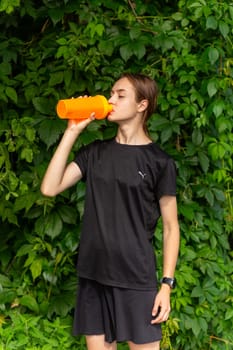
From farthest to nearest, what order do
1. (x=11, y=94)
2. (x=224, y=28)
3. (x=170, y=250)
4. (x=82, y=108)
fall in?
1. (x=11, y=94)
2. (x=224, y=28)
3. (x=170, y=250)
4. (x=82, y=108)

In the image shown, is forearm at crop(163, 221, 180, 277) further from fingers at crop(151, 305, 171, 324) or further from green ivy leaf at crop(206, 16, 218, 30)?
green ivy leaf at crop(206, 16, 218, 30)

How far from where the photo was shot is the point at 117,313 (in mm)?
2418

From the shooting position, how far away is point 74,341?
325 cm

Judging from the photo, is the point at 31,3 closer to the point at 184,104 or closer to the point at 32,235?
the point at 184,104

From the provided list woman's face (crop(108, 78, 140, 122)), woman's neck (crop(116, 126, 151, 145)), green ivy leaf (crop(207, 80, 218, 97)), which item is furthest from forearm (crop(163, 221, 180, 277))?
green ivy leaf (crop(207, 80, 218, 97))

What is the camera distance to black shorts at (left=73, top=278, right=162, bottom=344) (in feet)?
7.91

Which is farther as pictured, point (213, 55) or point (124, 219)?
point (213, 55)

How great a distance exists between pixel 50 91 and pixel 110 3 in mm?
520

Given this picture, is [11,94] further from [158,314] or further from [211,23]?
[158,314]

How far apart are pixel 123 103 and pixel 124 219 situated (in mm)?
412

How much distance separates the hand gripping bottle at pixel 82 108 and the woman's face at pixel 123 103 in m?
0.06

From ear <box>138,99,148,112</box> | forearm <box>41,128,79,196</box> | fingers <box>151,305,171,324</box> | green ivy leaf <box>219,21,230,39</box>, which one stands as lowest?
fingers <box>151,305,171,324</box>

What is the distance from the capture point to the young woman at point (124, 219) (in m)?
2.40

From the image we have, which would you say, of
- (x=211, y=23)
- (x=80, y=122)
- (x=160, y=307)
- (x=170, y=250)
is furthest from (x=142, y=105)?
(x=211, y=23)
